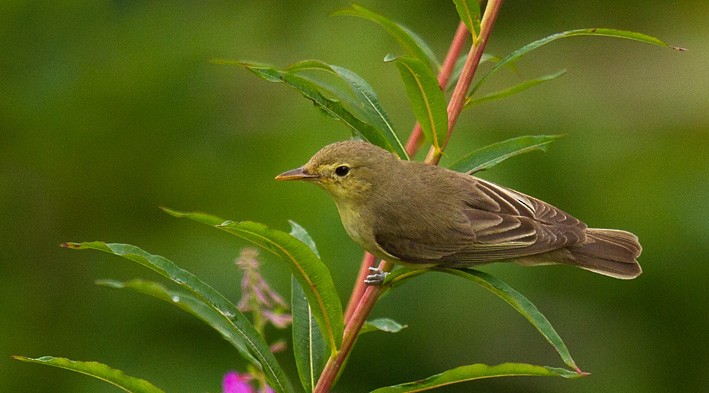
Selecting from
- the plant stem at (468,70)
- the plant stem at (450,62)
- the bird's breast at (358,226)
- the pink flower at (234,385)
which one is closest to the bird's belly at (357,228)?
the bird's breast at (358,226)

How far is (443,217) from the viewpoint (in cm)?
269

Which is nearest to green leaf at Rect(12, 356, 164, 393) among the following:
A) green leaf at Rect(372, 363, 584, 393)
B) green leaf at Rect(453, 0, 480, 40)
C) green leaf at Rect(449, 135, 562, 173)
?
green leaf at Rect(372, 363, 584, 393)

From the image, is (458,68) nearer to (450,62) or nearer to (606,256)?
(450,62)

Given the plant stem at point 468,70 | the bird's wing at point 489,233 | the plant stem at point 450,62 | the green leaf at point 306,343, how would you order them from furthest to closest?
the bird's wing at point 489,233
the plant stem at point 450,62
the plant stem at point 468,70
the green leaf at point 306,343

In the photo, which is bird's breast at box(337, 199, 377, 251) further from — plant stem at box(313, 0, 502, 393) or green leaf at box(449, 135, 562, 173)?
green leaf at box(449, 135, 562, 173)

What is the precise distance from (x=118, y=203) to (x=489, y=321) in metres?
1.88

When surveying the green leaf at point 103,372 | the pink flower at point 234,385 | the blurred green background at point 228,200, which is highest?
the blurred green background at point 228,200

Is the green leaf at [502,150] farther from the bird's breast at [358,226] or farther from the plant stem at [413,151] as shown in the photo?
the bird's breast at [358,226]

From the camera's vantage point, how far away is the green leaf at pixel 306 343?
214 centimetres

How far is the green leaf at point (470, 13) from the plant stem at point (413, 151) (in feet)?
0.12

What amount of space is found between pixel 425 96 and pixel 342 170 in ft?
2.06

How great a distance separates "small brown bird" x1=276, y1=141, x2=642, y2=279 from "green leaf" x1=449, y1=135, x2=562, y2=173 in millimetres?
222

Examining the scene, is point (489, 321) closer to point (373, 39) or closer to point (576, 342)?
point (576, 342)

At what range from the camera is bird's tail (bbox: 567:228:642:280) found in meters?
2.86
